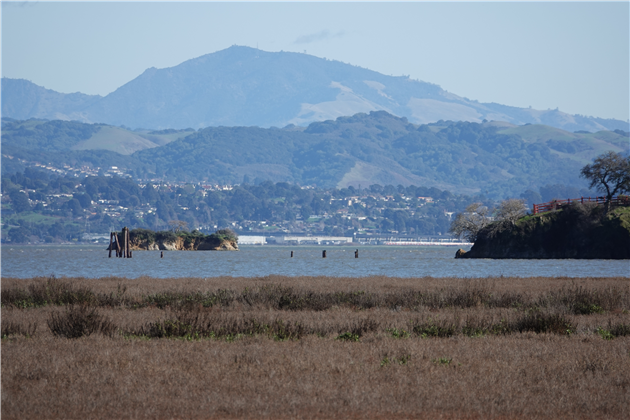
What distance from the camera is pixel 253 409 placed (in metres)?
13.0

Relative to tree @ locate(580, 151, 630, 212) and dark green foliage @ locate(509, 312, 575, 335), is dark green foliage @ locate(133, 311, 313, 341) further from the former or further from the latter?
tree @ locate(580, 151, 630, 212)

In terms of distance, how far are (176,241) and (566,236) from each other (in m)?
108

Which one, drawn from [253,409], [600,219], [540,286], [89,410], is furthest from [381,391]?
[600,219]

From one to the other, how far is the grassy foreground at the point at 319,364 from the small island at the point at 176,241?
490ft

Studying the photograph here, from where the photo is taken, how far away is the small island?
17362cm

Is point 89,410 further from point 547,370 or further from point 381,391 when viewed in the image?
point 547,370

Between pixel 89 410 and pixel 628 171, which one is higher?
pixel 628 171

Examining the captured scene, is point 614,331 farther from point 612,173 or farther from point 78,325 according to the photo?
point 612,173

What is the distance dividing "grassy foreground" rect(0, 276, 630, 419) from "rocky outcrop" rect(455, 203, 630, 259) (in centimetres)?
6335

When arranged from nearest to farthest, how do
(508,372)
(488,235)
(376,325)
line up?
1. (508,372)
2. (376,325)
3. (488,235)

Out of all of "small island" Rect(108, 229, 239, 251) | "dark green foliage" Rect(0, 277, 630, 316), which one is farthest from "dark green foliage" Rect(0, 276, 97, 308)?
"small island" Rect(108, 229, 239, 251)

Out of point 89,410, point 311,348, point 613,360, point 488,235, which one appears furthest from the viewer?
point 488,235

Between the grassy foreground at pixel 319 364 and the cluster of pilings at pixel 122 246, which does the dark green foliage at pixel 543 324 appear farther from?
the cluster of pilings at pixel 122 246

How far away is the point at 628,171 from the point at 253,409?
90288 mm
